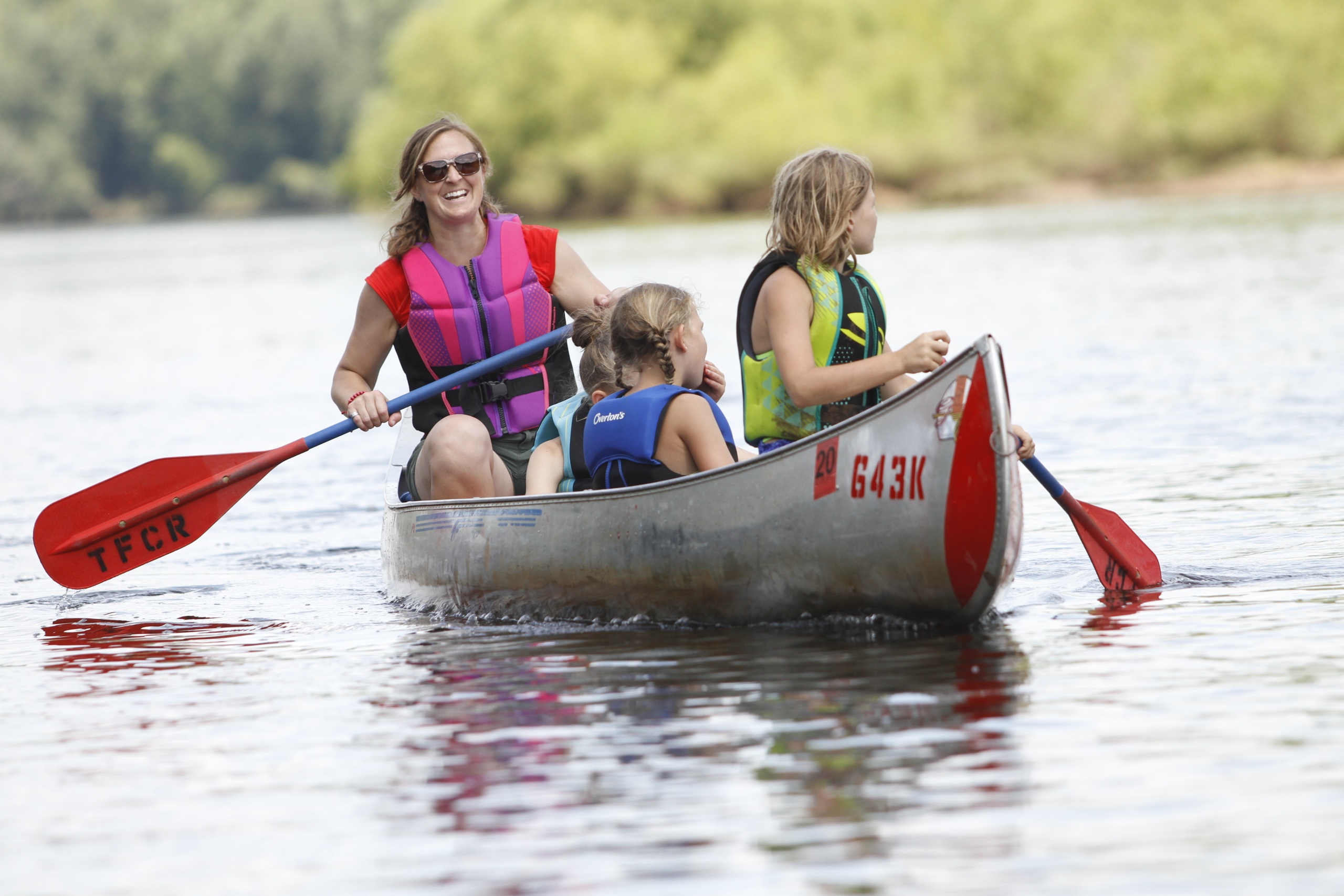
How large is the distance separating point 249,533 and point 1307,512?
14.3ft

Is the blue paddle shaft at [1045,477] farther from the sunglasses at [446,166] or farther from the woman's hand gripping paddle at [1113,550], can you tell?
the sunglasses at [446,166]

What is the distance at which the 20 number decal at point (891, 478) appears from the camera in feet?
15.5

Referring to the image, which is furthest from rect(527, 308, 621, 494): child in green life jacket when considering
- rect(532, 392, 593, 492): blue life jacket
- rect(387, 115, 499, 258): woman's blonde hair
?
rect(387, 115, 499, 258): woman's blonde hair

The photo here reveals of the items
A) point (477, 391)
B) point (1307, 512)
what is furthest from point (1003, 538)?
point (1307, 512)

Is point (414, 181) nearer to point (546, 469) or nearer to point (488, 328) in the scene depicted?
point (488, 328)

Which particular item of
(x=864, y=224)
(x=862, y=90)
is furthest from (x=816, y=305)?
(x=862, y=90)

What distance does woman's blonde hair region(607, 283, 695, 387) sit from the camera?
200 inches

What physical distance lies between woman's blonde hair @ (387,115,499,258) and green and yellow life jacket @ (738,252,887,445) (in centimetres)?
114

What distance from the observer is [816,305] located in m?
5.14

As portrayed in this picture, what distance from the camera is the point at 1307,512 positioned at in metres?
6.78

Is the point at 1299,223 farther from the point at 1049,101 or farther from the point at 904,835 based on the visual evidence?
the point at 904,835

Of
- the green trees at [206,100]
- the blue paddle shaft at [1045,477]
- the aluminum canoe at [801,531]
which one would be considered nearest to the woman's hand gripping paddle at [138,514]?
the aluminum canoe at [801,531]

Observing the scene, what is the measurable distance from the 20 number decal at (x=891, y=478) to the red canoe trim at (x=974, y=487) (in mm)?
83

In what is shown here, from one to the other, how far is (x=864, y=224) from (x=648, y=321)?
64 centimetres
